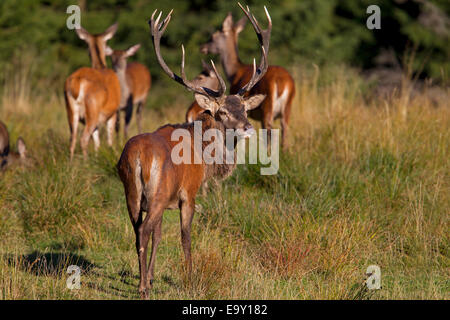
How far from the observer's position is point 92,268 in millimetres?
6148

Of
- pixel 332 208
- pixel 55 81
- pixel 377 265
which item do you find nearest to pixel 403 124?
pixel 332 208

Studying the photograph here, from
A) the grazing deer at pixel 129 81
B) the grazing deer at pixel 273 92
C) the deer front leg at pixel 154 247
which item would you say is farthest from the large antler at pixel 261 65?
the grazing deer at pixel 129 81

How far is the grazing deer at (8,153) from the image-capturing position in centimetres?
948

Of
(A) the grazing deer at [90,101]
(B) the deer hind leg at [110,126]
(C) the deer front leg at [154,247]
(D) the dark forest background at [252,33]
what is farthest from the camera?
(D) the dark forest background at [252,33]

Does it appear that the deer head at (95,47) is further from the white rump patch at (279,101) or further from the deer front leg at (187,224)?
the deer front leg at (187,224)

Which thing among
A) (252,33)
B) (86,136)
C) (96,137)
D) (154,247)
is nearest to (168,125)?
(154,247)

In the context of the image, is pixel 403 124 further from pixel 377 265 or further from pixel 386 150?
pixel 377 265

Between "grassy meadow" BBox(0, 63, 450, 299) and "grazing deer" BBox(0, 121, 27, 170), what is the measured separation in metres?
0.19

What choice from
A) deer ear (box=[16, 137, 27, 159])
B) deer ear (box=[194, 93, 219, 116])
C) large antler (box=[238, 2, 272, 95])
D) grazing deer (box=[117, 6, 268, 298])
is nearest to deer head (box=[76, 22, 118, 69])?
deer ear (box=[16, 137, 27, 159])

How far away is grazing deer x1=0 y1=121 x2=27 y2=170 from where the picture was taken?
9484mm

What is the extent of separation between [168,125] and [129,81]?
6.51m

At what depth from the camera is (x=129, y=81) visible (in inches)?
473

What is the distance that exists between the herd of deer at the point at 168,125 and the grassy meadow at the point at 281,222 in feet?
1.38

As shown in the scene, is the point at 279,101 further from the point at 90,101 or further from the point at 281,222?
the point at 281,222
